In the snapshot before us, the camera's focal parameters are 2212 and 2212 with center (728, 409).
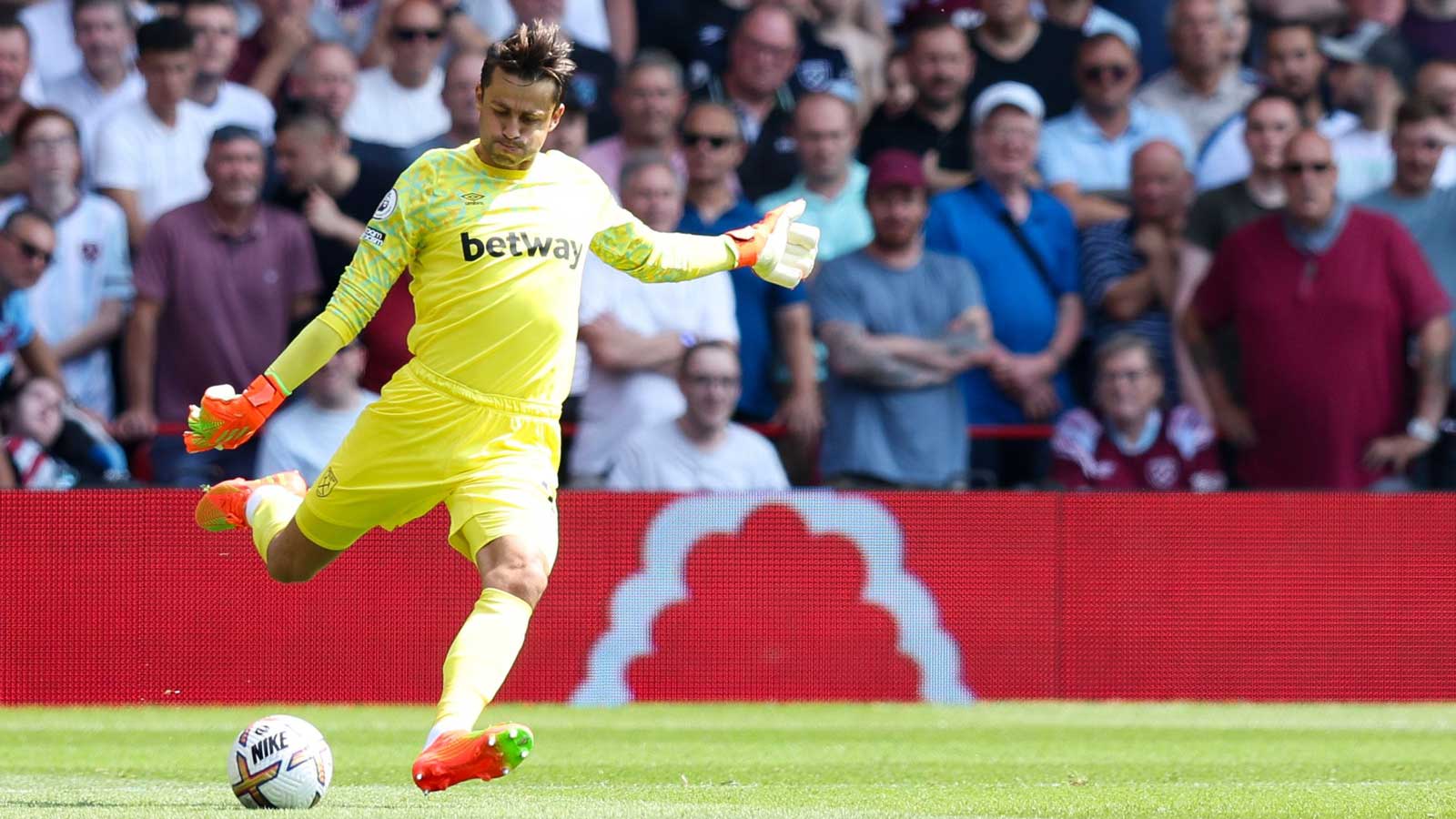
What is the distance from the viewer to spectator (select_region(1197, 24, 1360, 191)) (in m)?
13.3

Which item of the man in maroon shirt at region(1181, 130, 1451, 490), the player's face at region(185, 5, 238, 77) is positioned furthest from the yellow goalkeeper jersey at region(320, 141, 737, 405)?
the man in maroon shirt at region(1181, 130, 1451, 490)

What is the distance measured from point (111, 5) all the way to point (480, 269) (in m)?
6.53

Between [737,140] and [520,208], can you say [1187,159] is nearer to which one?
[737,140]

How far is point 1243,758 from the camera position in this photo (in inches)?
369

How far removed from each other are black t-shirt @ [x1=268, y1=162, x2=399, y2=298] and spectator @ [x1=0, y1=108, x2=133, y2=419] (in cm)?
93

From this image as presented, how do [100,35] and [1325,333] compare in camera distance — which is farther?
[100,35]

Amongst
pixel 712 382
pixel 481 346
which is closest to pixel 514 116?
pixel 481 346

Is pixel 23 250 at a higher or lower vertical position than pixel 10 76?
lower

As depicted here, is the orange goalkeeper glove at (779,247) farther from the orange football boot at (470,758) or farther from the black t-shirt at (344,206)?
the black t-shirt at (344,206)

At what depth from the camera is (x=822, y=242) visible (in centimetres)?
1249

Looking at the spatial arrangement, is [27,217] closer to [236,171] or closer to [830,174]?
[236,171]

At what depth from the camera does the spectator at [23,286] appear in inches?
458

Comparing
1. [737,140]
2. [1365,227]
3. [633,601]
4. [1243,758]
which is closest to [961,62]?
[737,140]

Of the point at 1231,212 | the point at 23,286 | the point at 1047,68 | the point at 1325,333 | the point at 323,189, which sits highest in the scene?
the point at 1047,68
